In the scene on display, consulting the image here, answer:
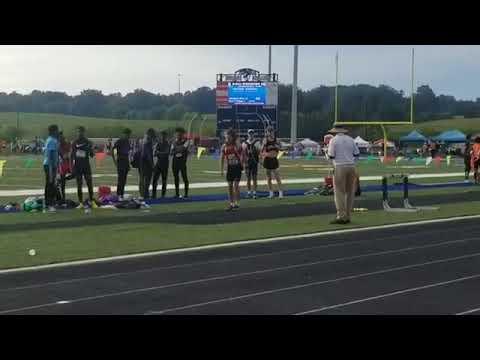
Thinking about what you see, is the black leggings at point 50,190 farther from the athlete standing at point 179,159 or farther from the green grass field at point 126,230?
the athlete standing at point 179,159

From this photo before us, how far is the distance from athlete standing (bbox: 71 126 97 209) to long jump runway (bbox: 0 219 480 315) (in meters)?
6.30

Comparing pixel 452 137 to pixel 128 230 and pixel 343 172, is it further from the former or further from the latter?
pixel 128 230

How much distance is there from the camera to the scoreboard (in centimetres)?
6394

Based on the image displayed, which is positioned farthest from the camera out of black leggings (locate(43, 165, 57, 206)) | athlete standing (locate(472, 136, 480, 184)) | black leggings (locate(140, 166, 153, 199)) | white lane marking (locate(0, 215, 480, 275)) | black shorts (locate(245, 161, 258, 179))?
athlete standing (locate(472, 136, 480, 184))

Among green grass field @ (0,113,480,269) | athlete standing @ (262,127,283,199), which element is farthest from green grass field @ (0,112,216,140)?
green grass field @ (0,113,480,269)

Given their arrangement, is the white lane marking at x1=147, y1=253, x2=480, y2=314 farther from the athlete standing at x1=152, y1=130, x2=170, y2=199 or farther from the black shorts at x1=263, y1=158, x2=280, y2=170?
the athlete standing at x1=152, y1=130, x2=170, y2=199

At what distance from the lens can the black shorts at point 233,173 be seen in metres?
17.4

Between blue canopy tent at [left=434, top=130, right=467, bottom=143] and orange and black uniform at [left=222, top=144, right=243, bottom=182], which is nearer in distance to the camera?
orange and black uniform at [left=222, top=144, right=243, bottom=182]

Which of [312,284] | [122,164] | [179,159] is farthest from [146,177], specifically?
[312,284]

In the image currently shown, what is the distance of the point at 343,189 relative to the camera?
48.9 feet

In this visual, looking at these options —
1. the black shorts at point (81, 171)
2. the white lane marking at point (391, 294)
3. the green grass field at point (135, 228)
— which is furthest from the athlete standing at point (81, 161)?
the white lane marking at point (391, 294)

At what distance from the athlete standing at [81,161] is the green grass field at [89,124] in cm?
5946

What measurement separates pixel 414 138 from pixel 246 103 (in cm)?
2029
